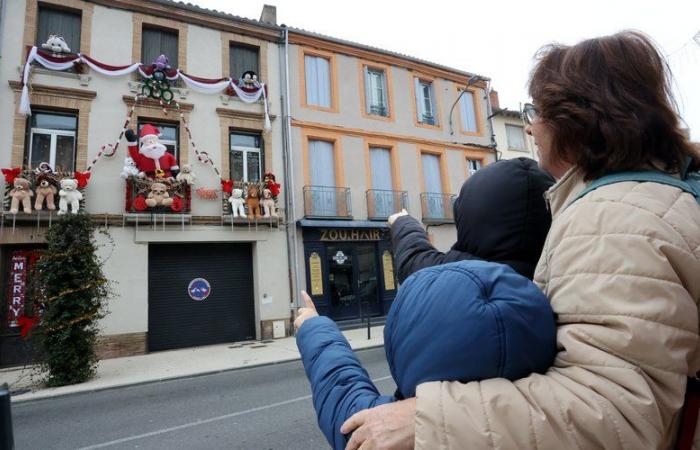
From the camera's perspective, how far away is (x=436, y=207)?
15578 mm

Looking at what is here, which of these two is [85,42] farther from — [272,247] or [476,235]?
[476,235]

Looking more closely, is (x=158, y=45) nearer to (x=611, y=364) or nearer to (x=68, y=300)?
(x=68, y=300)

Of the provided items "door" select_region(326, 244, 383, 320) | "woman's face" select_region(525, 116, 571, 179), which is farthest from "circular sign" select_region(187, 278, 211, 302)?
"woman's face" select_region(525, 116, 571, 179)

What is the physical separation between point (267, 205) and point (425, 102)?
837 cm

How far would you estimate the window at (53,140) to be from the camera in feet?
33.3

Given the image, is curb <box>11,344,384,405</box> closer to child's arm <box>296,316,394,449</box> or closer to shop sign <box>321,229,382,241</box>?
shop sign <box>321,229,382,241</box>

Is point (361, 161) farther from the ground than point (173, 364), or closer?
farther from the ground

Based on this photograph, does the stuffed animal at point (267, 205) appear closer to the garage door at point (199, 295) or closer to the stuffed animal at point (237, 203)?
the stuffed animal at point (237, 203)

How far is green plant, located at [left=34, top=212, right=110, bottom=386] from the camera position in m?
7.29

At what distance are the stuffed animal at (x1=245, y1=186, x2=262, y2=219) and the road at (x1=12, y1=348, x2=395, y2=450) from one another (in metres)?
5.50

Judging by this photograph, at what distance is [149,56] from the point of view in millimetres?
11859

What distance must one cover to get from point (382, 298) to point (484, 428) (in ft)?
44.7

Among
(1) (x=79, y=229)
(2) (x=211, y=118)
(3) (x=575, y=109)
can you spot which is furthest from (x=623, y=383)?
(2) (x=211, y=118)

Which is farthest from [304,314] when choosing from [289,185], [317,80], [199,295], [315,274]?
[317,80]
